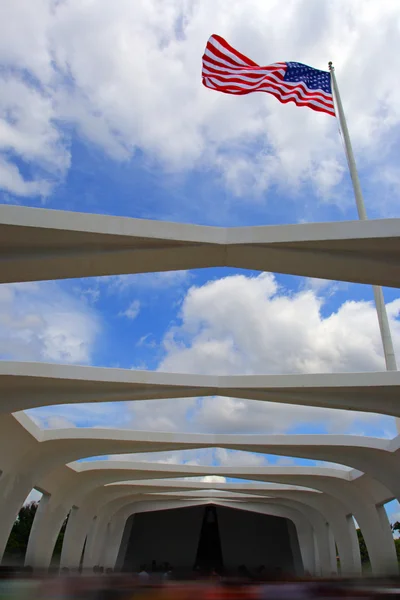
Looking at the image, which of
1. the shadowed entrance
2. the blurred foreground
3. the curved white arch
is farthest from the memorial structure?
the blurred foreground

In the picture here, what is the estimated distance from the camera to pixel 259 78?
44.2ft

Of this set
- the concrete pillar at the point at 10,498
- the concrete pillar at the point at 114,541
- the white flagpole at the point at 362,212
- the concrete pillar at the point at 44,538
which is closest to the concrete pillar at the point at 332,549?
the concrete pillar at the point at 114,541

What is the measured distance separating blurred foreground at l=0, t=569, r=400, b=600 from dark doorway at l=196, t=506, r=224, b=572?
3907 cm

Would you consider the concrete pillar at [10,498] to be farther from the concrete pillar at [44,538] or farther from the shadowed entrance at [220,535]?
the shadowed entrance at [220,535]

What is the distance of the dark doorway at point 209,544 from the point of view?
139 feet

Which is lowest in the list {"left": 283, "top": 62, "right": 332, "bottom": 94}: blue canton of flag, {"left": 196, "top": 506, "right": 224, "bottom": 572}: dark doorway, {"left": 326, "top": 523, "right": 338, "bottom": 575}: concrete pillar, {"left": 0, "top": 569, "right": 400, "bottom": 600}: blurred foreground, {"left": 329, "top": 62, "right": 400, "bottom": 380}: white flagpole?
{"left": 0, "top": 569, "right": 400, "bottom": 600}: blurred foreground

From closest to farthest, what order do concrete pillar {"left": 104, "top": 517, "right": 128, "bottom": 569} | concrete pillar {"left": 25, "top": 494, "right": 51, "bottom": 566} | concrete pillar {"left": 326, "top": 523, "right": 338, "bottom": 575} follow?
concrete pillar {"left": 25, "top": 494, "right": 51, "bottom": 566}, concrete pillar {"left": 326, "top": 523, "right": 338, "bottom": 575}, concrete pillar {"left": 104, "top": 517, "right": 128, "bottom": 569}

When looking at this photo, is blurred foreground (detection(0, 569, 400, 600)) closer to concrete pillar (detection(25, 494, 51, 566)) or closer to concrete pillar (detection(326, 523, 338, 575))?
concrete pillar (detection(25, 494, 51, 566))

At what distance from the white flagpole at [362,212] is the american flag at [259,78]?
1.07 metres

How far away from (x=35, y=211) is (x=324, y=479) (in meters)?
18.8

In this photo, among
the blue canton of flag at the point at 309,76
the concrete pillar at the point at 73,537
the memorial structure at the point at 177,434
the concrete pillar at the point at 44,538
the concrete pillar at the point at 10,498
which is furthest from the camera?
the concrete pillar at the point at 73,537

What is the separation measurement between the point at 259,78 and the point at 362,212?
458cm

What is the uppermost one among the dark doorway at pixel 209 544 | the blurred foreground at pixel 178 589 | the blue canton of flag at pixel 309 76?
the blue canton of flag at pixel 309 76

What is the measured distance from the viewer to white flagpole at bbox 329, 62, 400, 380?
1418 cm
